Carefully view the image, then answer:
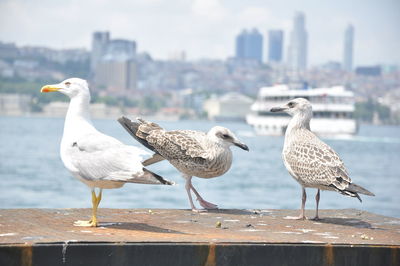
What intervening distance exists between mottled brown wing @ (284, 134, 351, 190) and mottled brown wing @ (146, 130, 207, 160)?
0.75 metres

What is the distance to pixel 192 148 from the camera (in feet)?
25.7

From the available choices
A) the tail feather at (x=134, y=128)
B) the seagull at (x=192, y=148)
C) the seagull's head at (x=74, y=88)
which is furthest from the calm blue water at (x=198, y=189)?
the seagull's head at (x=74, y=88)

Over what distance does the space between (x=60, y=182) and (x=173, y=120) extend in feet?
452

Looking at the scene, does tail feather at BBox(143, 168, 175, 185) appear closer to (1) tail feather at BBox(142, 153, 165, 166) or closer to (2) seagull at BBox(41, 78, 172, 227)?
(2) seagull at BBox(41, 78, 172, 227)

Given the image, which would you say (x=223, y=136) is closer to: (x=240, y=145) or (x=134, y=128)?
(x=240, y=145)

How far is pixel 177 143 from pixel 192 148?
0.60ft

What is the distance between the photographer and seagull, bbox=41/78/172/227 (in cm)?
639

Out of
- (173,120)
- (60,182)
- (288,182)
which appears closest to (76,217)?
(60,182)

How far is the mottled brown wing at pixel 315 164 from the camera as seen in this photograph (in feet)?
23.6

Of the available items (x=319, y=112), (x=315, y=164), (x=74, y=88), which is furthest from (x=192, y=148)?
(x=319, y=112)

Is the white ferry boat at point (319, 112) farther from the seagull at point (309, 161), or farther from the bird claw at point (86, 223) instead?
the bird claw at point (86, 223)

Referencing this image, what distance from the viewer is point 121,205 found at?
2244 cm

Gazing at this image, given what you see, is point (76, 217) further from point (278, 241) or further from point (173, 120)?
point (173, 120)

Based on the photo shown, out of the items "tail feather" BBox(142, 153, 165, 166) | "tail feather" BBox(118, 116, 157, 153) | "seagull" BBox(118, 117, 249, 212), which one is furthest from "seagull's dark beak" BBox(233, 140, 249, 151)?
Result: "tail feather" BBox(118, 116, 157, 153)
